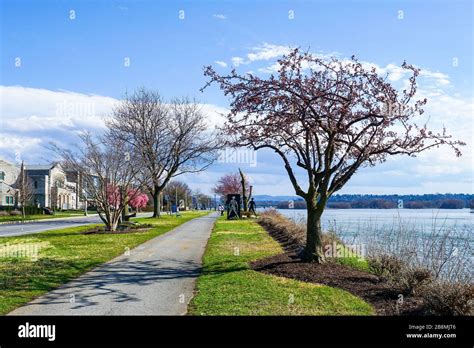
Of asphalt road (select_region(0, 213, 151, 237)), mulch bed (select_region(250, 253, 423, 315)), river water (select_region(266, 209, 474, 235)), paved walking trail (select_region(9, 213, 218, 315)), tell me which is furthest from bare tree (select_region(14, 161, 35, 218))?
mulch bed (select_region(250, 253, 423, 315))

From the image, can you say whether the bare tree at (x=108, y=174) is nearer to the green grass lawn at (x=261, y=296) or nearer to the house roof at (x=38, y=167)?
the green grass lawn at (x=261, y=296)

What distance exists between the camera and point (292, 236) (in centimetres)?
1744

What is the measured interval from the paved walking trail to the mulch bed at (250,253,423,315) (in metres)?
1.93

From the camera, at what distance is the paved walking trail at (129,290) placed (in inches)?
300

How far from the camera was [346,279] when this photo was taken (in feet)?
31.6

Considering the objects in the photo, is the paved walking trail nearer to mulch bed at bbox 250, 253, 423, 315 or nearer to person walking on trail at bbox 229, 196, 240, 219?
mulch bed at bbox 250, 253, 423, 315

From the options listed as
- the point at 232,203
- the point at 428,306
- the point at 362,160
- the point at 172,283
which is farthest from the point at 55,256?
the point at 232,203

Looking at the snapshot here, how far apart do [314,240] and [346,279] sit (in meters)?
1.99

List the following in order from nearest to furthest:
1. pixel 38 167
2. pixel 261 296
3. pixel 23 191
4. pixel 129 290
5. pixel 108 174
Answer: pixel 261 296
pixel 129 290
pixel 108 174
pixel 23 191
pixel 38 167

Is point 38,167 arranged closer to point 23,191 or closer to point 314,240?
point 23,191

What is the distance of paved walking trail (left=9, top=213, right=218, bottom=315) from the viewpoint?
7625 millimetres

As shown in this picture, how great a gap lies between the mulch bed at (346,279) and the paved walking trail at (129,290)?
1934mm

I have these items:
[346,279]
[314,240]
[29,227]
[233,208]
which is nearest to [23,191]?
[29,227]
